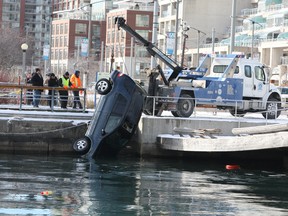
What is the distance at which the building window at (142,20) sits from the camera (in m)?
131

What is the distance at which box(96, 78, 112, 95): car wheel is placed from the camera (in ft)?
94.7

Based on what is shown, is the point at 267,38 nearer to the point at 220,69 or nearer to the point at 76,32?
the point at 76,32

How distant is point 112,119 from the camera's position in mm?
28797

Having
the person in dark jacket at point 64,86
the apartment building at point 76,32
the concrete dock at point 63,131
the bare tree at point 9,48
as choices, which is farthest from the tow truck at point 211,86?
the apartment building at point 76,32

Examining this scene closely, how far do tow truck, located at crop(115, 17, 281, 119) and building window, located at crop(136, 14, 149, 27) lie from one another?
95.1m

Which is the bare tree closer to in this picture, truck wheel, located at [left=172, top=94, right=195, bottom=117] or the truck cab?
the truck cab

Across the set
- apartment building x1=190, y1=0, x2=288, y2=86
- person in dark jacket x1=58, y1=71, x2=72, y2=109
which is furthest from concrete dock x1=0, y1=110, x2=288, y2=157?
apartment building x1=190, y1=0, x2=288, y2=86

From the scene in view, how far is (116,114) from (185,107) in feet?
13.3

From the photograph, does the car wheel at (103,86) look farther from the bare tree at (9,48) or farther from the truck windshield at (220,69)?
the bare tree at (9,48)

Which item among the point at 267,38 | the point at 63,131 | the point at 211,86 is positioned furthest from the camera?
the point at 267,38

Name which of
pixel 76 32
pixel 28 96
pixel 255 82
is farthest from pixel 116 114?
pixel 76 32

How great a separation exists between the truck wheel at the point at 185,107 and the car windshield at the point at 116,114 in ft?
11.6

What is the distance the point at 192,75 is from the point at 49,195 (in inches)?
573

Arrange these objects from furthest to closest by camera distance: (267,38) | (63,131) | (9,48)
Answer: (267,38) < (9,48) < (63,131)
